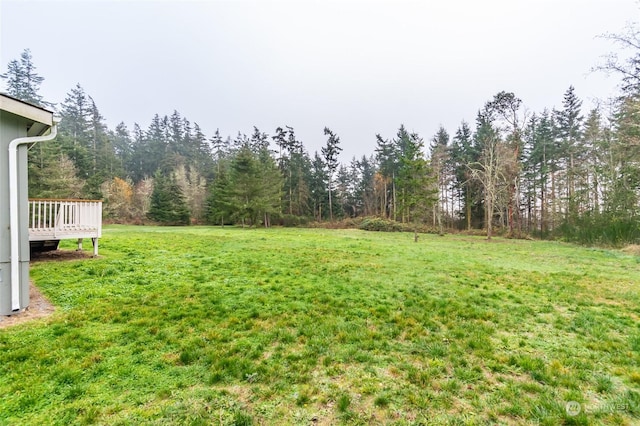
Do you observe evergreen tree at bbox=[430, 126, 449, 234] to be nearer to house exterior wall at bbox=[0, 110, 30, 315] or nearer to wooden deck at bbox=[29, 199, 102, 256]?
wooden deck at bbox=[29, 199, 102, 256]

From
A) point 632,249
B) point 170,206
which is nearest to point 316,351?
point 632,249

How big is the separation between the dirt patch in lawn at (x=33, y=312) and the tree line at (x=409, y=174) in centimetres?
1648

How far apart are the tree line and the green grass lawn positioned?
12818 mm

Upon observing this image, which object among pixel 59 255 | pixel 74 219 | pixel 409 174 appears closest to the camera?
pixel 74 219

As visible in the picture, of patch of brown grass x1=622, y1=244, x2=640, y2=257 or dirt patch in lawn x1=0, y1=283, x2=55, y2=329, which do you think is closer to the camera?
dirt patch in lawn x1=0, y1=283, x2=55, y2=329

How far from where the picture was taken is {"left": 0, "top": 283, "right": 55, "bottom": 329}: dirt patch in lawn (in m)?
3.64

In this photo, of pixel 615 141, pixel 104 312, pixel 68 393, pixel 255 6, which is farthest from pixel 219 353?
pixel 615 141

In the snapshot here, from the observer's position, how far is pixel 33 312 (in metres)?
3.96

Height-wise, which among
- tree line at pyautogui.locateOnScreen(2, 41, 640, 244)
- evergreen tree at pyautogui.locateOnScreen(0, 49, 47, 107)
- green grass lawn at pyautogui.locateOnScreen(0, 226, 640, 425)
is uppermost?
evergreen tree at pyautogui.locateOnScreen(0, 49, 47, 107)

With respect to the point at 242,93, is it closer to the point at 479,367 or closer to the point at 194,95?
the point at 194,95
